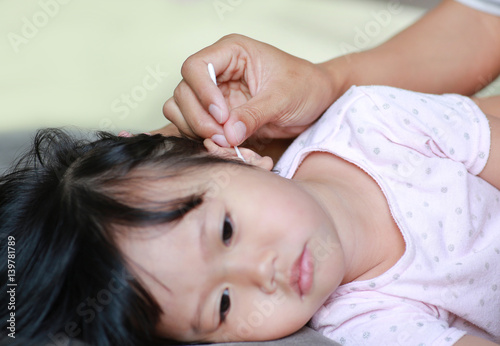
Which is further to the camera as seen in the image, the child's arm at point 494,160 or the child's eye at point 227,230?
the child's arm at point 494,160

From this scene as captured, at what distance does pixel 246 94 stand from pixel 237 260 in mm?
460

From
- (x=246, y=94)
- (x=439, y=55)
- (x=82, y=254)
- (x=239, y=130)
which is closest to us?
(x=82, y=254)

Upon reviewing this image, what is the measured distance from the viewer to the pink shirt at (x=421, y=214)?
1018mm

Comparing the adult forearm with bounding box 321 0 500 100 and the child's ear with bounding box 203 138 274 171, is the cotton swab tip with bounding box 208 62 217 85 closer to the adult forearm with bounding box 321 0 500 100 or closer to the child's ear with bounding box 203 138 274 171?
the child's ear with bounding box 203 138 274 171

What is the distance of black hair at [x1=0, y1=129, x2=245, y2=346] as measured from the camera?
86cm

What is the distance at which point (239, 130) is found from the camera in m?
1.04

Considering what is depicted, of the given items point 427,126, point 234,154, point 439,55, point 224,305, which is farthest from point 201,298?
point 439,55

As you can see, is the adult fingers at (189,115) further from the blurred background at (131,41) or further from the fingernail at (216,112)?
the blurred background at (131,41)

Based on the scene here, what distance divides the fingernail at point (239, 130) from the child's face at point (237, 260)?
108 mm

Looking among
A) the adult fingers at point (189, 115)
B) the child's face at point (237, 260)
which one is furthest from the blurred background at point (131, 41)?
the child's face at point (237, 260)

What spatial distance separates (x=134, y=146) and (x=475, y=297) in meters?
0.69

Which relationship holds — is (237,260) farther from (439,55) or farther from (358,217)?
(439,55)

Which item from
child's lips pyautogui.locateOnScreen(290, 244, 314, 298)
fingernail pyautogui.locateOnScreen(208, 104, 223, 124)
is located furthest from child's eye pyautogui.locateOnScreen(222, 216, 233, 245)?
fingernail pyautogui.locateOnScreen(208, 104, 223, 124)

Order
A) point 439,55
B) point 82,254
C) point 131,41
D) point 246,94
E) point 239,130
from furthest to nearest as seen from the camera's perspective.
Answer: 1. point 131,41
2. point 439,55
3. point 246,94
4. point 239,130
5. point 82,254
